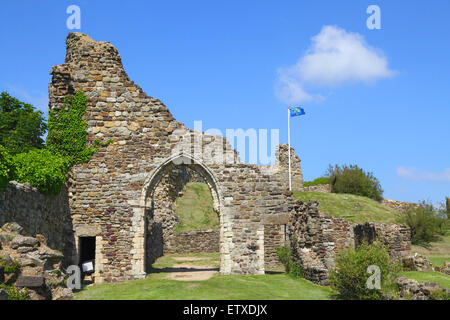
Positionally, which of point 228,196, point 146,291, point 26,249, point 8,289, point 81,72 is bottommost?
point 146,291

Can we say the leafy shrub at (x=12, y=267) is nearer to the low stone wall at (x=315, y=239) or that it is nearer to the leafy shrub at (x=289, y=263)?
the low stone wall at (x=315, y=239)

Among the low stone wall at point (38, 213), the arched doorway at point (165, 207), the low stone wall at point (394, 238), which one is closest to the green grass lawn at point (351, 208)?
the low stone wall at point (394, 238)

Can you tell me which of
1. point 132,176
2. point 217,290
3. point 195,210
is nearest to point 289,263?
point 217,290

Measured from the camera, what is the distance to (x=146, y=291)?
1191 cm

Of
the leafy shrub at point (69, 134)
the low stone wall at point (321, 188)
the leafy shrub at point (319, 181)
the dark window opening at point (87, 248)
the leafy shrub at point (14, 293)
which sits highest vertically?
the leafy shrub at point (69, 134)

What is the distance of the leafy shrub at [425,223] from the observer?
23.8 meters

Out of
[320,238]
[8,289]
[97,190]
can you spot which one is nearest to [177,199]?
[97,190]

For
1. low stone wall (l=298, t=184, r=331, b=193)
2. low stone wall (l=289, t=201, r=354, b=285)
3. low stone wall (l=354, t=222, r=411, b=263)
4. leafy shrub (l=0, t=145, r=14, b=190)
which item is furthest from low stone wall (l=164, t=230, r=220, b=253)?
leafy shrub (l=0, t=145, r=14, b=190)

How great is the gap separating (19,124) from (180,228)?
11.8m

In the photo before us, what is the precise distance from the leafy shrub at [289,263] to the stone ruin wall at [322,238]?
0.28 meters

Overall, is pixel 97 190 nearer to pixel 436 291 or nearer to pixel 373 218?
Result: pixel 436 291

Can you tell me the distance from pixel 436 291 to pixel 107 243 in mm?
11309

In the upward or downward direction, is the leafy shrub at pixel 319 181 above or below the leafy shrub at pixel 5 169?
above

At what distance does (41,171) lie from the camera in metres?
12.5
